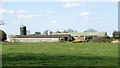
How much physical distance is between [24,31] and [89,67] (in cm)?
8558

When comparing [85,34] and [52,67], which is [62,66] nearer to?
[52,67]

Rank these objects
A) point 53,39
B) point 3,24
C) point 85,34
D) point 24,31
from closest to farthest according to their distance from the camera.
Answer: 1. point 3,24
2. point 53,39
3. point 24,31
4. point 85,34

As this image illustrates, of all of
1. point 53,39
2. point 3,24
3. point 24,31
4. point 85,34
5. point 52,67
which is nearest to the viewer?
point 52,67

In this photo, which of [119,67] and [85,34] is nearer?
[119,67]

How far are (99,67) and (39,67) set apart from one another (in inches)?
109

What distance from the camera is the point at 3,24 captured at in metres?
44.8

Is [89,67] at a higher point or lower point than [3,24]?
lower

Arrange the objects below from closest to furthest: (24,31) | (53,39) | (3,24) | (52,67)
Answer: (52,67), (3,24), (53,39), (24,31)

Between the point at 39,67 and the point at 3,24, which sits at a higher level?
the point at 3,24

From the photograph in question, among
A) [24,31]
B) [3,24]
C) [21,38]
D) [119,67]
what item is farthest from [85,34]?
[119,67]

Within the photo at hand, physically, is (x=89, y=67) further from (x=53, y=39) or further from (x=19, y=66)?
(x=53, y=39)

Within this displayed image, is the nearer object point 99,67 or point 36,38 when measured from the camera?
point 99,67

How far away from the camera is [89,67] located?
9.93 metres

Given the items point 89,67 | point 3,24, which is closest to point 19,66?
point 89,67
